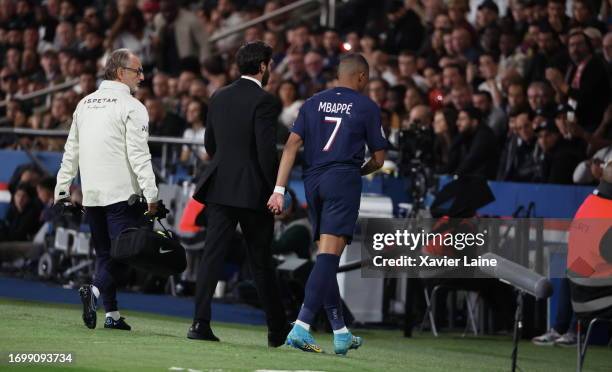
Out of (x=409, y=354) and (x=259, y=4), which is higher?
(x=259, y=4)

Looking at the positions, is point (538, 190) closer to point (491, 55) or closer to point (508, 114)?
point (508, 114)

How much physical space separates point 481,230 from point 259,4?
10.0m

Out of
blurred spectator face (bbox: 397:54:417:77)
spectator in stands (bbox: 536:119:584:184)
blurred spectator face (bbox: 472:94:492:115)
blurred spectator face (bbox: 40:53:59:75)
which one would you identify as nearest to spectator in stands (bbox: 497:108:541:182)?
spectator in stands (bbox: 536:119:584:184)

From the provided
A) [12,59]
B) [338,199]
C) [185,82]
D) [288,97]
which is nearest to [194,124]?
[288,97]

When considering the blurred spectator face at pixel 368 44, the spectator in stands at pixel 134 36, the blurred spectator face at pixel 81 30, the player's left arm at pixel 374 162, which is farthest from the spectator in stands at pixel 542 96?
the blurred spectator face at pixel 81 30

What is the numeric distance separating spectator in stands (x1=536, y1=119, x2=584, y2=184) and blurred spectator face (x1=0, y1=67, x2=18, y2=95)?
34.5ft

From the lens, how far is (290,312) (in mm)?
13469

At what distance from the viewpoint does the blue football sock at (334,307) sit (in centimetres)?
980

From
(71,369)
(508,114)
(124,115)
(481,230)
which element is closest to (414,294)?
(481,230)

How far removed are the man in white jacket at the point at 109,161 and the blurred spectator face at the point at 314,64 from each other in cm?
885

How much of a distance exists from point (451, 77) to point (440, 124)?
35.4 inches

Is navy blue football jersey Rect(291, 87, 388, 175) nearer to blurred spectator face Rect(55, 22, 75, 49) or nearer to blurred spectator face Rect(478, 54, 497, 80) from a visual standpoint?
blurred spectator face Rect(478, 54, 497, 80)

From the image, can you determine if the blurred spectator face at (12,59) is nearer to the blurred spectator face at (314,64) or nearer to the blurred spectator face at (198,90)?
the blurred spectator face at (198,90)

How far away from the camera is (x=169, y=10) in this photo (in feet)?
73.1
